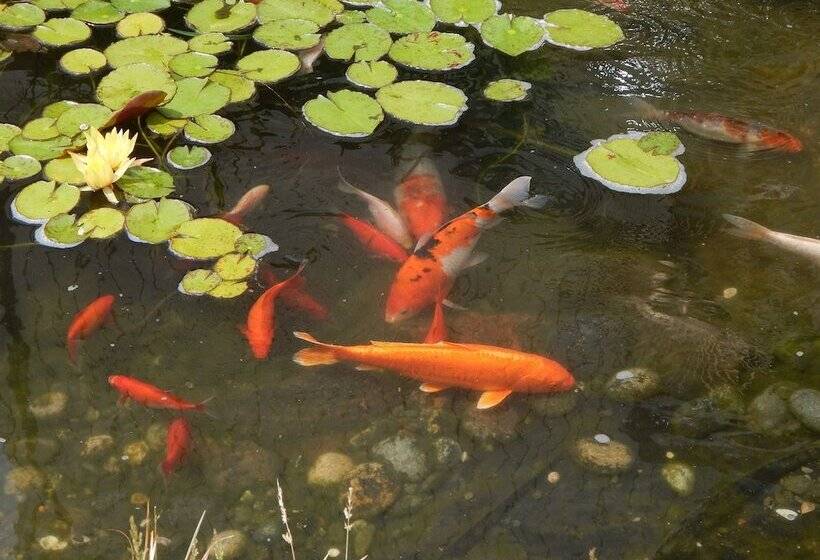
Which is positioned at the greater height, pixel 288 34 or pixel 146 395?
pixel 288 34

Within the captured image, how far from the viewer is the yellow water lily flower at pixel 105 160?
10.7 ft

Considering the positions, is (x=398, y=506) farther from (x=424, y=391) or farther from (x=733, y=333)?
(x=733, y=333)

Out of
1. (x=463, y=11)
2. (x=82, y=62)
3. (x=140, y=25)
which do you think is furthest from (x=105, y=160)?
(x=463, y=11)

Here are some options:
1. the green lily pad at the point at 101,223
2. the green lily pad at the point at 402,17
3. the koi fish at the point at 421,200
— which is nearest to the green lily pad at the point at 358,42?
the green lily pad at the point at 402,17

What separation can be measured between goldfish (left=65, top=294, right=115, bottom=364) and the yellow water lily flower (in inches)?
19.9

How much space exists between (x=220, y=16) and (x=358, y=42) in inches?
27.9

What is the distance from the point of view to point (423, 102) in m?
3.83

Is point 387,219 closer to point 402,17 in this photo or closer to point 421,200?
point 421,200

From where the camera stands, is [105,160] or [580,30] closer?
[105,160]

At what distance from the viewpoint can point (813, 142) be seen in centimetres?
379

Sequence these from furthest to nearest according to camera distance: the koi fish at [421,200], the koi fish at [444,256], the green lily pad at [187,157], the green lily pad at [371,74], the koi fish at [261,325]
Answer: the green lily pad at [371,74] → the green lily pad at [187,157] → the koi fish at [421,200] → the koi fish at [444,256] → the koi fish at [261,325]

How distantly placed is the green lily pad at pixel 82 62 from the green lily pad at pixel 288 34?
2.36ft

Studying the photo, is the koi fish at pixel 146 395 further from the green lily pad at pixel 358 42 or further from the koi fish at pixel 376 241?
the green lily pad at pixel 358 42

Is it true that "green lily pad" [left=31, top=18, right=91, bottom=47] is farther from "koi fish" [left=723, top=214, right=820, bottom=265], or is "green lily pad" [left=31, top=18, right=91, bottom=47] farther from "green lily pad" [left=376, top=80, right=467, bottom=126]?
"koi fish" [left=723, top=214, right=820, bottom=265]
